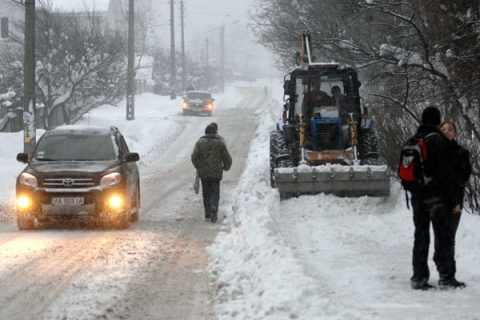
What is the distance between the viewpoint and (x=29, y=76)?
17375 millimetres

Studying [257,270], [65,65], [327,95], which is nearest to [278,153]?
[327,95]

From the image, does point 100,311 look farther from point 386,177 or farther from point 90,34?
point 90,34

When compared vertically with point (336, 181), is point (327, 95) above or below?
above

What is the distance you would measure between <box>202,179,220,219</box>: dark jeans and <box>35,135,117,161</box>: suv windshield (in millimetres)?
1709

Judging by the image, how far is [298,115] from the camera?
1510 cm

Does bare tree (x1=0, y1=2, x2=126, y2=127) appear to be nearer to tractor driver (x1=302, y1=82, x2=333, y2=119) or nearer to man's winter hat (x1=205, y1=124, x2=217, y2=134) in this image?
tractor driver (x1=302, y1=82, x2=333, y2=119)

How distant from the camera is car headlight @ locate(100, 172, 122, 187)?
454 inches

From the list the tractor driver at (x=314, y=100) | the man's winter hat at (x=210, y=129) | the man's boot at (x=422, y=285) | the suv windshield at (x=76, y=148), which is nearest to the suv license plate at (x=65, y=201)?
the suv windshield at (x=76, y=148)

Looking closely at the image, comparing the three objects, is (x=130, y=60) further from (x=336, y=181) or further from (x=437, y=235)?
(x=437, y=235)

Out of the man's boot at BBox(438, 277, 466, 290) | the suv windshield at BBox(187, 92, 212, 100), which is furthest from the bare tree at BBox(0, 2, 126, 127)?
the man's boot at BBox(438, 277, 466, 290)

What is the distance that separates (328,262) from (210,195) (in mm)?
4650

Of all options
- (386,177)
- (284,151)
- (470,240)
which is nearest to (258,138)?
(284,151)

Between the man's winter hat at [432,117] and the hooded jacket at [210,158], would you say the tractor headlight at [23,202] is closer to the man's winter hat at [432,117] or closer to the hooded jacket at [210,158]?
the hooded jacket at [210,158]

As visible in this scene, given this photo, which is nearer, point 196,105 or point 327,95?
point 327,95
